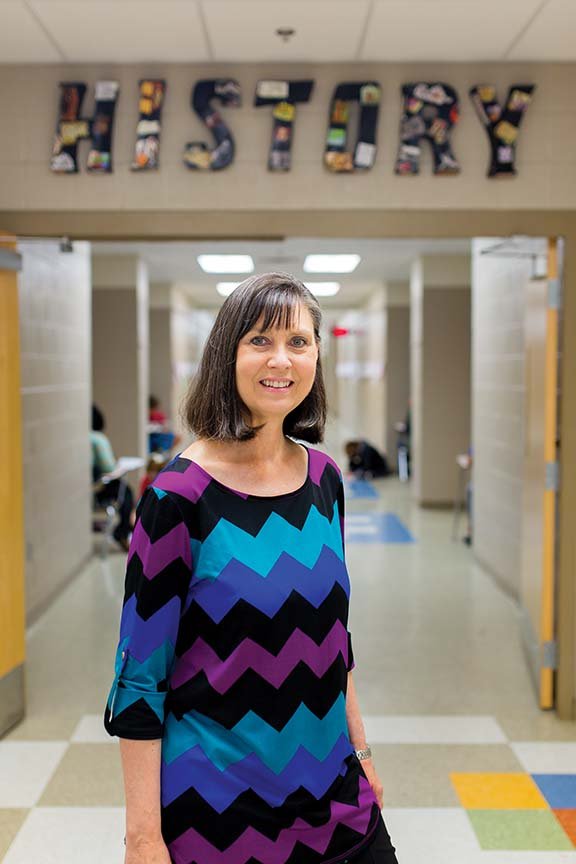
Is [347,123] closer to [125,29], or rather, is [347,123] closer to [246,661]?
[125,29]

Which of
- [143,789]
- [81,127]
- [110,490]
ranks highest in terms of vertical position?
[81,127]

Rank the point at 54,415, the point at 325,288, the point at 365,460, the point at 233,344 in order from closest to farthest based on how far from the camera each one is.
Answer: the point at 233,344 < the point at 54,415 < the point at 365,460 < the point at 325,288

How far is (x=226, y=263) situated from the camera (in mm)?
11000

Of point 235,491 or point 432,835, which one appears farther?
point 432,835

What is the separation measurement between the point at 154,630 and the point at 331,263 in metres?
10.2

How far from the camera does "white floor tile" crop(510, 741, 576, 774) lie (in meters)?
3.55

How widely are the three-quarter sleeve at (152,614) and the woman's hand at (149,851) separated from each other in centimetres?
16

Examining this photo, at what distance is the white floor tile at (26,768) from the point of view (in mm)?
3323

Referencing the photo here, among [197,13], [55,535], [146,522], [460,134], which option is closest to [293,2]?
[197,13]

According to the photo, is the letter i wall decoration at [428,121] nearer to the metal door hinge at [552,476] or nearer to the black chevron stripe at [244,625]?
the metal door hinge at [552,476]

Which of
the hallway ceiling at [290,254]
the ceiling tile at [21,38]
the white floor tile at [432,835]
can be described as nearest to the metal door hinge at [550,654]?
the white floor tile at [432,835]

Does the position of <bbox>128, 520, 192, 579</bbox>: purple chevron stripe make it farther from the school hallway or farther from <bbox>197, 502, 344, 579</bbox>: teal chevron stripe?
the school hallway

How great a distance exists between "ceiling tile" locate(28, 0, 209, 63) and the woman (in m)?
2.39

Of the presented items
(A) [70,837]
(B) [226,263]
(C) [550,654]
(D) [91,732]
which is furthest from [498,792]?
(B) [226,263]
